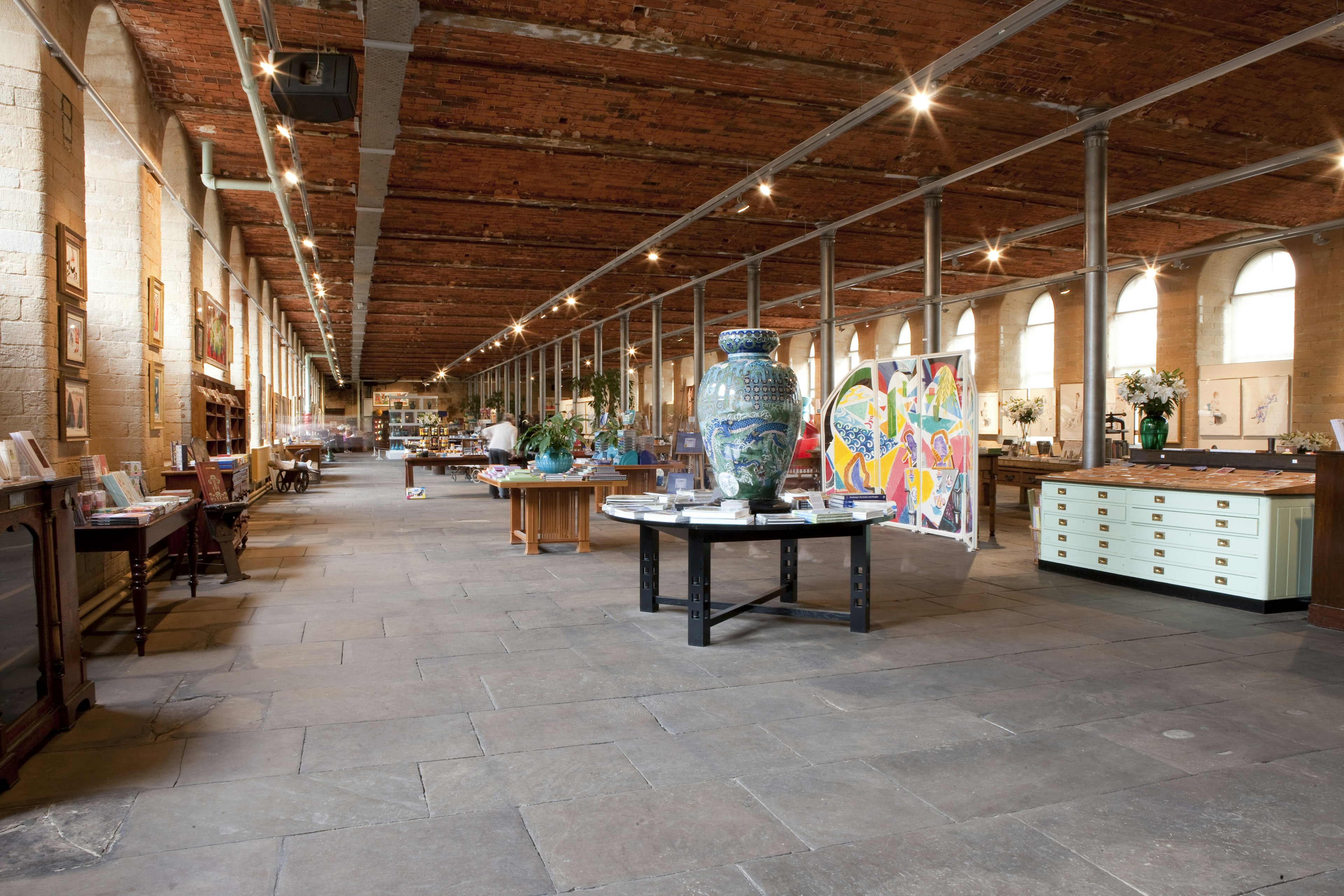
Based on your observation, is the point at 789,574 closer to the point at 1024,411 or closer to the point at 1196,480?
the point at 1196,480

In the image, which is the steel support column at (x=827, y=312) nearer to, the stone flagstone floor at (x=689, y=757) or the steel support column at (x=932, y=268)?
the steel support column at (x=932, y=268)

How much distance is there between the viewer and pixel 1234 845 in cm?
223

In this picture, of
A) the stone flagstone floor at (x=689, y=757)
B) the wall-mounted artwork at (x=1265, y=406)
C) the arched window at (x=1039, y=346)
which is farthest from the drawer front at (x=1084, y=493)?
the arched window at (x=1039, y=346)

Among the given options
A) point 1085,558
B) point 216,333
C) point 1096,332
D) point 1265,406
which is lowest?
point 1085,558

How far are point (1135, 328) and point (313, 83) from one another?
51.0 feet

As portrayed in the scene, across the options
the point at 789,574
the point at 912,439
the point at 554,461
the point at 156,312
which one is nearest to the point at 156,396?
the point at 156,312

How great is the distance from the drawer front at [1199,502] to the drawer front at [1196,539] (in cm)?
11

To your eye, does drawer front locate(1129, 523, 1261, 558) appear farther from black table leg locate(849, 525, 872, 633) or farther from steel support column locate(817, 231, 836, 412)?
steel support column locate(817, 231, 836, 412)

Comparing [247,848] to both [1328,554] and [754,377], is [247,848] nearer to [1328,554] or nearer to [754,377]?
[754,377]

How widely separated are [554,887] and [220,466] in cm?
701

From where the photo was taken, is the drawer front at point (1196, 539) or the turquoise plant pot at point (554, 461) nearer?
the drawer front at point (1196, 539)

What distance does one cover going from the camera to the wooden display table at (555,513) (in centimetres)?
738

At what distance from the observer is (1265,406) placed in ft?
45.4

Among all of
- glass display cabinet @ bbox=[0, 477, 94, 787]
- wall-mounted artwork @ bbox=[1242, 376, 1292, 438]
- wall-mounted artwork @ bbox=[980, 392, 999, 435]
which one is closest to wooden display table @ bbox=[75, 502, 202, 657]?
glass display cabinet @ bbox=[0, 477, 94, 787]
